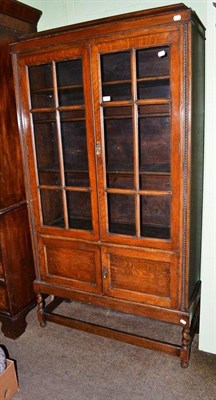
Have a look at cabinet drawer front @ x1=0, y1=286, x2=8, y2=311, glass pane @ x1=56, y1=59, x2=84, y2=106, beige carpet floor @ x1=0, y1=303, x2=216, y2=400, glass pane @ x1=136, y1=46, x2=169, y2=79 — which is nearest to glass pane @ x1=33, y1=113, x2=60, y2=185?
glass pane @ x1=56, y1=59, x2=84, y2=106

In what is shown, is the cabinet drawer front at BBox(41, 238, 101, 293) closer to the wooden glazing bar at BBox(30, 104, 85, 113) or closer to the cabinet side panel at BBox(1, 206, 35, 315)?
the cabinet side panel at BBox(1, 206, 35, 315)

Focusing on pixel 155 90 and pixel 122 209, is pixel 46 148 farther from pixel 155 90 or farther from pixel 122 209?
pixel 155 90

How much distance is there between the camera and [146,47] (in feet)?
5.31

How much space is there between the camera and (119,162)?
2.21 m

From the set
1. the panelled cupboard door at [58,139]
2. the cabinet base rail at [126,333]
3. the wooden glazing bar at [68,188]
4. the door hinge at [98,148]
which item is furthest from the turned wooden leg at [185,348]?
the door hinge at [98,148]

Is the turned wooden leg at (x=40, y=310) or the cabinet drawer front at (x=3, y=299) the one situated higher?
the cabinet drawer front at (x=3, y=299)

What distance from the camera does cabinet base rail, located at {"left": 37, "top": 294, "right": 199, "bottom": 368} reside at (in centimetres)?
190

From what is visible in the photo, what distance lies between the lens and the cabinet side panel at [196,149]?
166cm

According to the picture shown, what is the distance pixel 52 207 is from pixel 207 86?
3.96ft

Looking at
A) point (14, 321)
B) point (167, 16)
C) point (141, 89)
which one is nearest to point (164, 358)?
point (14, 321)

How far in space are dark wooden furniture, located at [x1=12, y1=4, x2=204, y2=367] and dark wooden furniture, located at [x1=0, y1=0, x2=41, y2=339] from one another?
0.15m

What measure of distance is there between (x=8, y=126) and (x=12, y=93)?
230mm

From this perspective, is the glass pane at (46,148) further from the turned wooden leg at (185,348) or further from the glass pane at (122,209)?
the turned wooden leg at (185,348)

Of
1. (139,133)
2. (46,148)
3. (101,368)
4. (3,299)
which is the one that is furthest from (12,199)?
(101,368)
